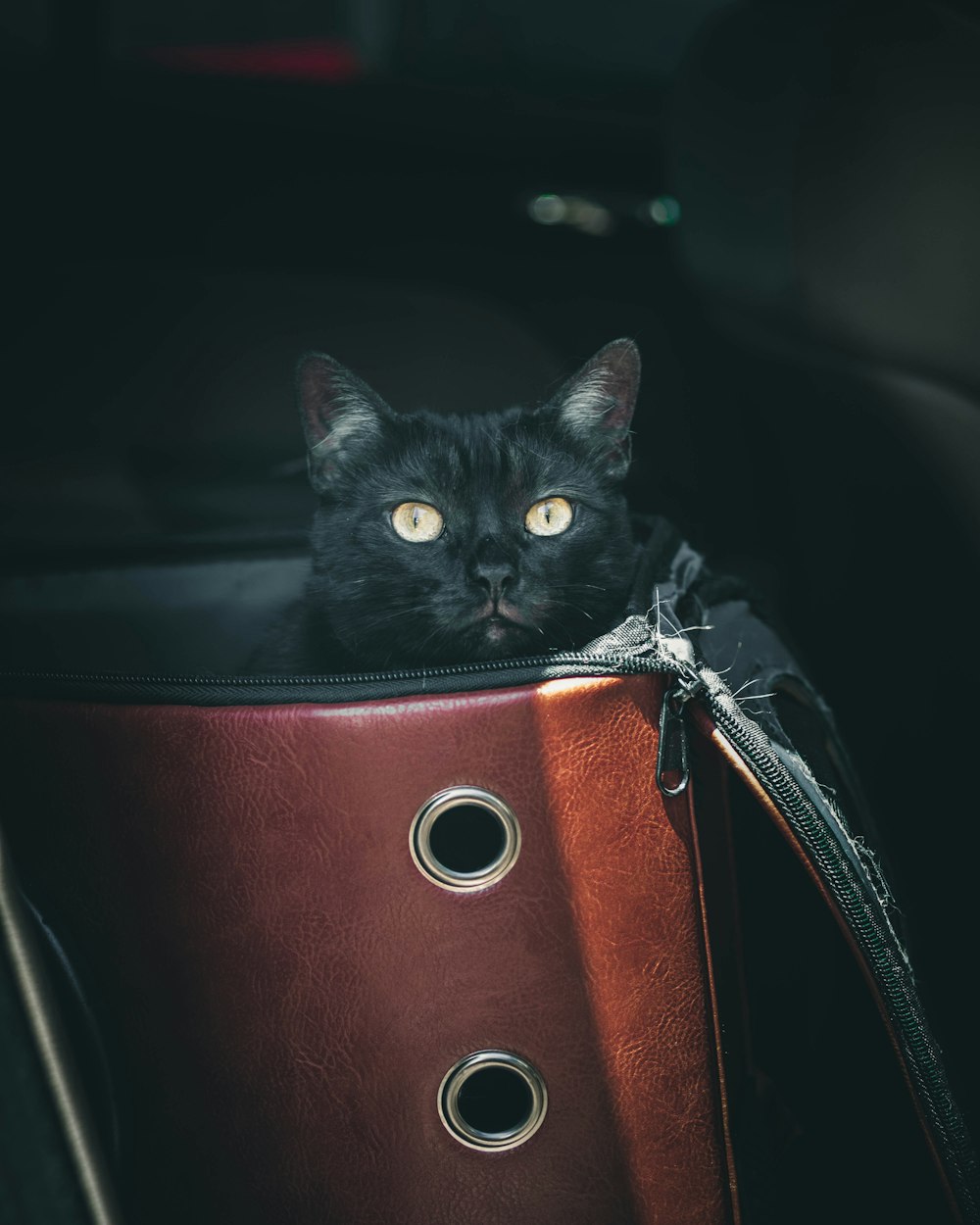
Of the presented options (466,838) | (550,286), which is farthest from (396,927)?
(550,286)

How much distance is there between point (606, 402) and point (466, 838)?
391mm

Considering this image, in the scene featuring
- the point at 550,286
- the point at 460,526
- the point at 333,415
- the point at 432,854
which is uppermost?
the point at 550,286

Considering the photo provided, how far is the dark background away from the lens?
3.16 ft

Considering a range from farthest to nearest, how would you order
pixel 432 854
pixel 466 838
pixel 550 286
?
1. pixel 550 286
2. pixel 466 838
3. pixel 432 854

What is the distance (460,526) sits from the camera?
809mm

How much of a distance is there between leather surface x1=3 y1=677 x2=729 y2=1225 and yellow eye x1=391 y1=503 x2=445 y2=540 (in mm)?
209

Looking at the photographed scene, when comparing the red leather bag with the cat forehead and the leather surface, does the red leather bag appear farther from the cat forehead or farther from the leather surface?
the cat forehead

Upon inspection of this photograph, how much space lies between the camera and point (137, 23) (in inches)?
54.4

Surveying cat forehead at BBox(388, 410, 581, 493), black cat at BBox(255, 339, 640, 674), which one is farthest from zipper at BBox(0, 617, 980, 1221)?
cat forehead at BBox(388, 410, 581, 493)

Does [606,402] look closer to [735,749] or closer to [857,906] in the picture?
[735,749]

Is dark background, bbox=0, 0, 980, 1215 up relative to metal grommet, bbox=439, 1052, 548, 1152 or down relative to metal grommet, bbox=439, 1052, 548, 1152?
up

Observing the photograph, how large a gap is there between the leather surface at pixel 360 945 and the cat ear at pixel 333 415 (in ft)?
0.97

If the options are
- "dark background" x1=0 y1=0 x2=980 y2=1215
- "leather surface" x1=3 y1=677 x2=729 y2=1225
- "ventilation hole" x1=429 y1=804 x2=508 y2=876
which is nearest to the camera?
"leather surface" x1=3 y1=677 x2=729 y2=1225

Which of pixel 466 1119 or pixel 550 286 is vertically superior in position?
pixel 550 286
